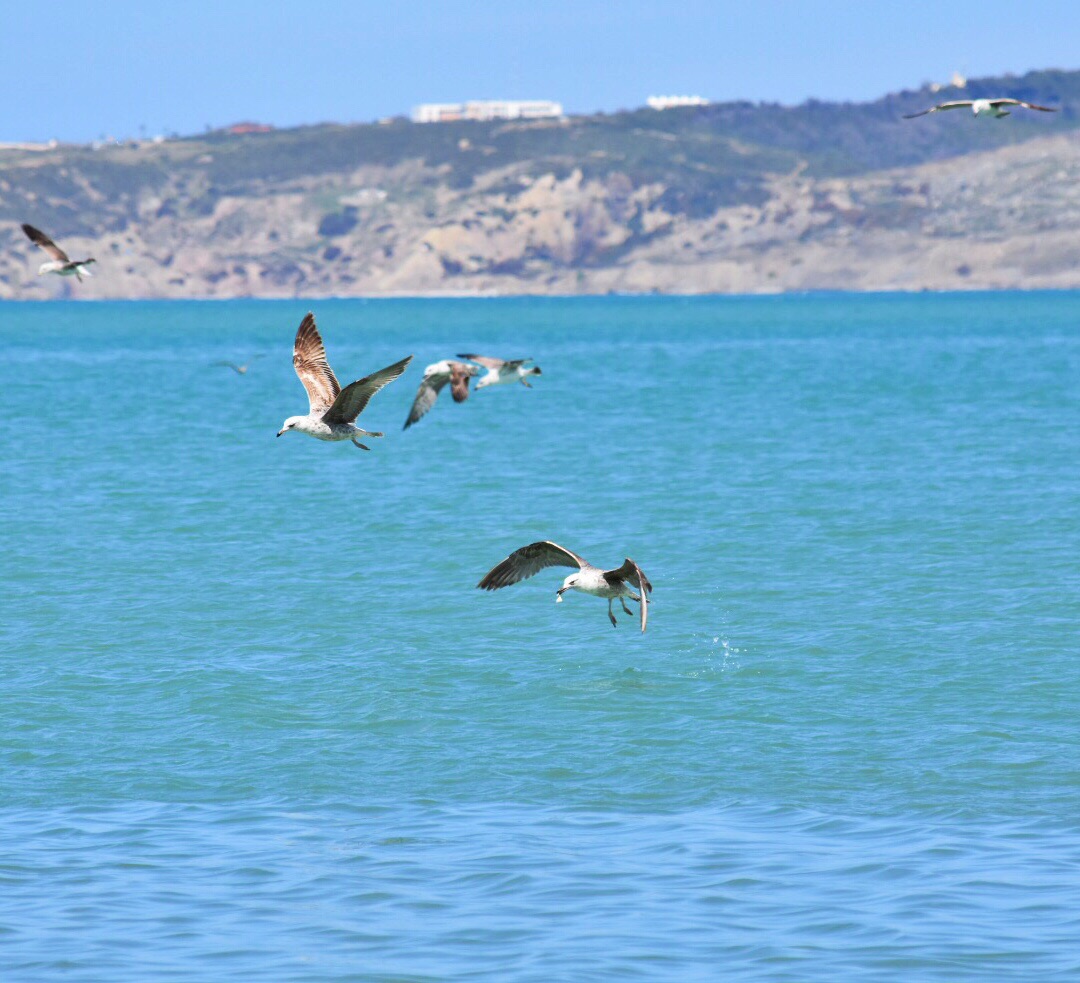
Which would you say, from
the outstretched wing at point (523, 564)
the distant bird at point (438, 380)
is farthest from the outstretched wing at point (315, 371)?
the distant bird at point (438, 380)

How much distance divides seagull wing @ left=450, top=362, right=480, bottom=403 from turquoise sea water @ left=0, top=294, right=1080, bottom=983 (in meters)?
3.14

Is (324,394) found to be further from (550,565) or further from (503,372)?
(503,372)

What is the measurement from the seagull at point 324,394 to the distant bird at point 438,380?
5.42 meters

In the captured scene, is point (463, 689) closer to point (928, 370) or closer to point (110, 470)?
point (110, 470)

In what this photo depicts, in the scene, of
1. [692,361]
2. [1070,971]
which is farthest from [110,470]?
[692,361]

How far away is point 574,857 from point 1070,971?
381cm

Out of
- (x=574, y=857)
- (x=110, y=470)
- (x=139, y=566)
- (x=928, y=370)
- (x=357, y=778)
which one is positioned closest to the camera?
(x=574, y=857)

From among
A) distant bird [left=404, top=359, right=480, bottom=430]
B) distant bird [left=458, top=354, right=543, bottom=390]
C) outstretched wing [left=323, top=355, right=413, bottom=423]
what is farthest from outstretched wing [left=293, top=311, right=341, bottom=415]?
distant bird [left=458, top=354, right=543, bottom=390]

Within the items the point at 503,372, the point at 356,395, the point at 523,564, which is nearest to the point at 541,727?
the point at 523,564

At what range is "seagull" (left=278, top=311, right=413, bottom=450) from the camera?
16672mm

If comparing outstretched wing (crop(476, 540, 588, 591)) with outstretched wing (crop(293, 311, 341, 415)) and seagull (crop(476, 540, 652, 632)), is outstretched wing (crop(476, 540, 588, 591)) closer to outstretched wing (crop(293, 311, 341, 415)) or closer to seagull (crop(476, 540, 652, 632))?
seagull (crop(476, 540, 652, 632))

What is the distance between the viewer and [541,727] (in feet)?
59.8

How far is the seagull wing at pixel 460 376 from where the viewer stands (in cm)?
2375

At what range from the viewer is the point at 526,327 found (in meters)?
176
